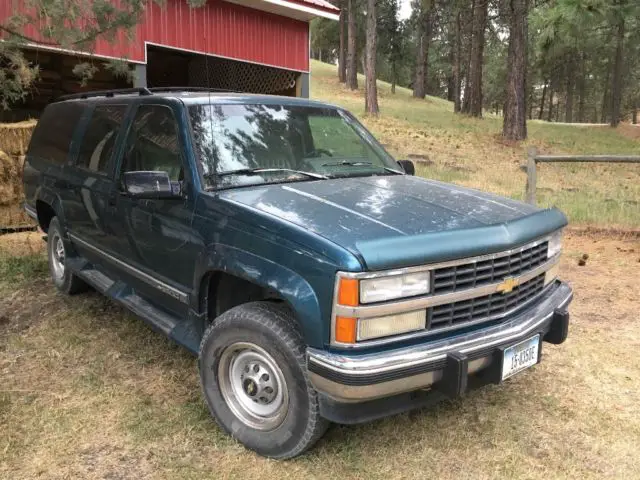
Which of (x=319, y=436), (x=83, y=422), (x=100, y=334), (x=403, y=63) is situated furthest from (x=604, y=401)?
(x=403, y=63)

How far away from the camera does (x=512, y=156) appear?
1788 cm

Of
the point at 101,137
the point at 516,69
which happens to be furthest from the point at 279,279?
the point at 516,69

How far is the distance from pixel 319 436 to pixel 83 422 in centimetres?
142

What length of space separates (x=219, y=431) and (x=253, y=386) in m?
0.42

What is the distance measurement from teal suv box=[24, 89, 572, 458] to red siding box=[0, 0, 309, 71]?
5443 millimetres

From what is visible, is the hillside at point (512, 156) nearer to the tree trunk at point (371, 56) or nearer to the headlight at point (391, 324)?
the tree trunk at point (371, 56)

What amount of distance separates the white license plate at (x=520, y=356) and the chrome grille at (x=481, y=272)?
36cm

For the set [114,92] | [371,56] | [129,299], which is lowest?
[129,299]

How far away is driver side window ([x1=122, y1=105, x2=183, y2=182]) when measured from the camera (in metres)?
3.58

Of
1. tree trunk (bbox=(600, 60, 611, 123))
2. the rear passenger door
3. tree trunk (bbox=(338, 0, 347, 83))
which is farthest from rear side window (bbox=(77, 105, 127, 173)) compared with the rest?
tree trunk (bbox=(600, 60, 611, 123))

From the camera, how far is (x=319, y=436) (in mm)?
2842

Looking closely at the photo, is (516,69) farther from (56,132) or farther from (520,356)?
(520,356)

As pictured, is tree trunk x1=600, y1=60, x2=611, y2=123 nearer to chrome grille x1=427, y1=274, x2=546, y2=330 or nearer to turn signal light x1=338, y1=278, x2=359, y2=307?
chrome grille x1=427, y1=274, x2=546, y2=330

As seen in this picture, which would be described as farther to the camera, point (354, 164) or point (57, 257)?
point (57, 257)
